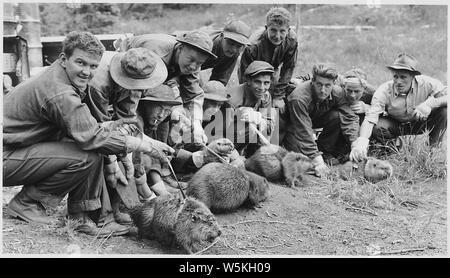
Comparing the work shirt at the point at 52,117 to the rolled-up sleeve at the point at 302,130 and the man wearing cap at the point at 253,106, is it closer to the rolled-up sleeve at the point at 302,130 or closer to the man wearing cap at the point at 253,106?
the man wearing cap at the point at 253,106

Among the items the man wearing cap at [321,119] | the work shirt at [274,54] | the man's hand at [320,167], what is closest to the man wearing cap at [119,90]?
the work shirt at [274,54]

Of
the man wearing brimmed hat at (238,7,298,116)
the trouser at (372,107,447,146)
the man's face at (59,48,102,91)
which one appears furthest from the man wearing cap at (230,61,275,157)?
the man's face at (59,48,102,91)

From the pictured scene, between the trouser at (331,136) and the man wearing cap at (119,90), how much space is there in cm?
363

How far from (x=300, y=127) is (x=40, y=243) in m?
4.42

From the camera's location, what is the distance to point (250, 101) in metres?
7.93

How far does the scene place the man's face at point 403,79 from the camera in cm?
827

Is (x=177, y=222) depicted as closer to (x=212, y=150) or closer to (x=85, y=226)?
(x=85, y=226)

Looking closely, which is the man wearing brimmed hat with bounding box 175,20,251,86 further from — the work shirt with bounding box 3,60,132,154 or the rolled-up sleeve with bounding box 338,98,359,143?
the work shirt with bounding box 3,60,132,154

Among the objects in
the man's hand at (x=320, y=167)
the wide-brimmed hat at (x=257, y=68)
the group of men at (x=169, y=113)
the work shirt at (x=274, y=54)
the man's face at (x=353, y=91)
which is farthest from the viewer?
the man's face at (x=353, y=91)

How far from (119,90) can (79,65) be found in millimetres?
688

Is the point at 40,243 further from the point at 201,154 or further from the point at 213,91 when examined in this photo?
the point at 213,91

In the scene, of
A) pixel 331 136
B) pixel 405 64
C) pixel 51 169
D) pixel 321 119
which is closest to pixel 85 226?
pixel 51 169

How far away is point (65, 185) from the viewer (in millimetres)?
5262

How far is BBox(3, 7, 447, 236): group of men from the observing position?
514 cm
